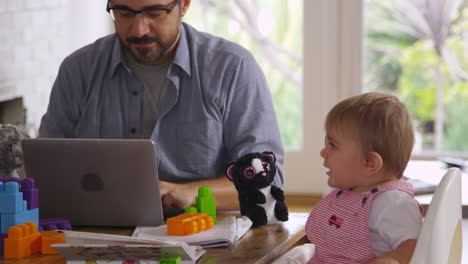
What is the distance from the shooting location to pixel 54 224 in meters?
1.53

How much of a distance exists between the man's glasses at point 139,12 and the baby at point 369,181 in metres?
0.76

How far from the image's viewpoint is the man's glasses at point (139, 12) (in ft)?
6.63

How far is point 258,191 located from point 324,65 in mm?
2661

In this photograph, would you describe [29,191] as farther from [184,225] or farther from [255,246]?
[255,246]

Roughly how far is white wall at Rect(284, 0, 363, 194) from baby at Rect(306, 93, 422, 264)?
2.69 meters

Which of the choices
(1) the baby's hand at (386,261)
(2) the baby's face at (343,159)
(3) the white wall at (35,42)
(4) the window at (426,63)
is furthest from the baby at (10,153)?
(4) the window at (426,63)

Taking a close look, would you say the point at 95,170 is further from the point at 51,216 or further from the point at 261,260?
the point at 261,260

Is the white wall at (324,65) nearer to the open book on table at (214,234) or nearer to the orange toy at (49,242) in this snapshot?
the open book on table at (214,234)

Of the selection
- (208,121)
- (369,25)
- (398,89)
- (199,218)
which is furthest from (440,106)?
(199,218)

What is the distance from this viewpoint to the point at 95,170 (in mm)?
1554

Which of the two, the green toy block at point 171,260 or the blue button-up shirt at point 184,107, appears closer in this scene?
the green toy block at point 171,260

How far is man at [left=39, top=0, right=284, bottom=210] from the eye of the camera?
2055 millimetres

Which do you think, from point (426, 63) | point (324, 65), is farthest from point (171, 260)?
point (426, 63)

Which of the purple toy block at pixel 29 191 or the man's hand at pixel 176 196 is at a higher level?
the purple toy block at pixel 29 191
